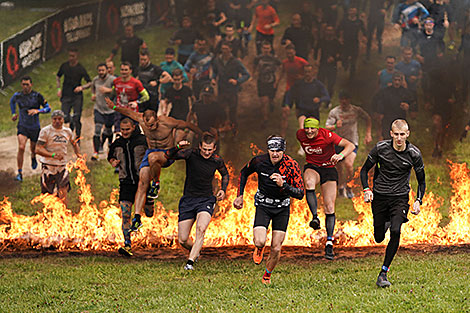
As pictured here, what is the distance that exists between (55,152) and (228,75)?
5099mm

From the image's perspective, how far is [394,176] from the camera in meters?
11.4

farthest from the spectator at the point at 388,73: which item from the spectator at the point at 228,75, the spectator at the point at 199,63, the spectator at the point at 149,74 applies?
the spectator at the point at 149,74

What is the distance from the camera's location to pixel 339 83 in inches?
813

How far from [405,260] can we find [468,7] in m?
9.71

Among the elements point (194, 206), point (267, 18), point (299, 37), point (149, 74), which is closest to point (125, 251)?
point (194, 206)

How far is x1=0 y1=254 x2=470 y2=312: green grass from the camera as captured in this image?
10.6m

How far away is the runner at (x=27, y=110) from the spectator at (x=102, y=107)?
1.26m

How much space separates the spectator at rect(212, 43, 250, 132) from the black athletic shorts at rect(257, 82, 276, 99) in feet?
2.54

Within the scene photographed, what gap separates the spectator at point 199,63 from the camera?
61.8ft

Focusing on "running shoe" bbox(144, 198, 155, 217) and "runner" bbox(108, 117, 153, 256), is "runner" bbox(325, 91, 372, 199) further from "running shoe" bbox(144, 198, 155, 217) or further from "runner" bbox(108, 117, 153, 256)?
"runner" bbox(108, 117, 153, 256)

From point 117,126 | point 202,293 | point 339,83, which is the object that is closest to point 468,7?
point 339,83

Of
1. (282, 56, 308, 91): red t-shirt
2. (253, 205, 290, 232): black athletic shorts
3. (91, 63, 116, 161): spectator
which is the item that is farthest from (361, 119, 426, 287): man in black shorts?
(91, 63, 116, 161): spectator

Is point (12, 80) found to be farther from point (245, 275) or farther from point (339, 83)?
point (245, 275)

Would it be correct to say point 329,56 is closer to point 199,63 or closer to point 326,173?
point 199,63
